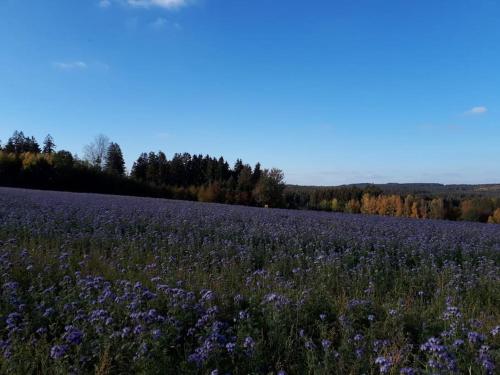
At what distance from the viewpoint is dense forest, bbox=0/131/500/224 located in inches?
1903

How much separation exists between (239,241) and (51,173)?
4678 cm

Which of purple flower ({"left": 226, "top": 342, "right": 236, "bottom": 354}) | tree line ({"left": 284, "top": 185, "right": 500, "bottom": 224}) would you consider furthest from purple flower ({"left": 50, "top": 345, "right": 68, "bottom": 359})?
tree line ({"left": 284, "top": 185, "right": 500, "bottom": 224})

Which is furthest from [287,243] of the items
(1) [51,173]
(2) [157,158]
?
(2) [157,158]

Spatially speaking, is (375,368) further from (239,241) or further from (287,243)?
(239,241)

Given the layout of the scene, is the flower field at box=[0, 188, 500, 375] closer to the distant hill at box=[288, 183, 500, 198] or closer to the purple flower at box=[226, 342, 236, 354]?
the purple flower at box=[226, 342, 236, 354]

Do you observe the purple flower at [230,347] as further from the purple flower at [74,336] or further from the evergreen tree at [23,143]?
the evergreen tree at [23,143]

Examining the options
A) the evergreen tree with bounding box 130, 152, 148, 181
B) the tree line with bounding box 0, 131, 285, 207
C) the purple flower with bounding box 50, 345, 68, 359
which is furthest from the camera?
the evergreen tree with bounding box 130, 152, 148, 181

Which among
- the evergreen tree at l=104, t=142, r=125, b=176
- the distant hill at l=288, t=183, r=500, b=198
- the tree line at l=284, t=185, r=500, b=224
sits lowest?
the tree line at l=284, t=185, r=500, b=224

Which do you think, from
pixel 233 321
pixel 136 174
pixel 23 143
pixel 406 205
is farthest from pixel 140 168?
pixel 233 321

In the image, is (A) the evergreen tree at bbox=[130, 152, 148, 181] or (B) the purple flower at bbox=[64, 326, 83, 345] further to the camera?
(A) the evergreen tree at bbox=[130, 152, 148, 181]

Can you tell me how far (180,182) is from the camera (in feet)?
234

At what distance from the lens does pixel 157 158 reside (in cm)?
7238

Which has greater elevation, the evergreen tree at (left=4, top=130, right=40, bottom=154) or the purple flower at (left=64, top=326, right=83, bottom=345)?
the evergreen tree at (left=4, top=130, right=40, bottom=154)

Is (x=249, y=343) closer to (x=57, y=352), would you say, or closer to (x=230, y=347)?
(x=230, y=347)
